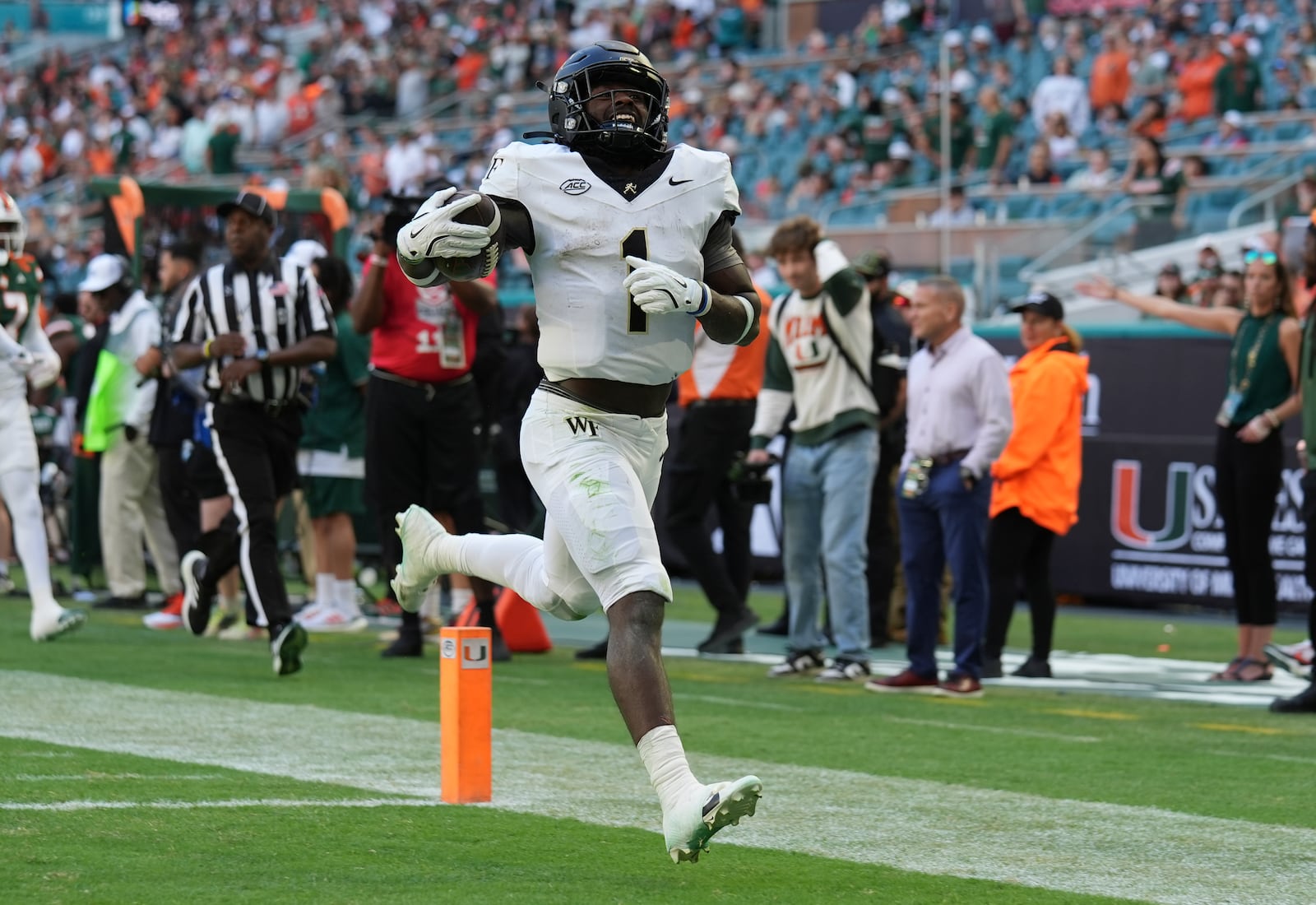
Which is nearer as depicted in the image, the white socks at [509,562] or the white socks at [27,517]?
the white socks at [509,562]

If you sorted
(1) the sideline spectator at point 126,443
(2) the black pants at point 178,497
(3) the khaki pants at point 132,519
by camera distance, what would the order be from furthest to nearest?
1. (3) the khaki pants at point 132,519
2. (1) the sideline spectator at point 126,443
3. (2) the black pants at point 178,497

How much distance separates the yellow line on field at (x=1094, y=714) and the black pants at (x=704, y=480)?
2.27 m

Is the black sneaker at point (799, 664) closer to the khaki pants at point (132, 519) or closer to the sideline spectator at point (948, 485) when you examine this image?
the sideline spectator at point (948, 485)

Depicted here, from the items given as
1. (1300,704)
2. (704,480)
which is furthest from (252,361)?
(1300,704)

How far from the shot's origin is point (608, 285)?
5270 millimetres

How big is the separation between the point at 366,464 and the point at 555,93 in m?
Result: 5.01

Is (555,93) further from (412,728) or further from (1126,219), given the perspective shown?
(1126,219)

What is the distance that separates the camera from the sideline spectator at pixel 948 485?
9.09m

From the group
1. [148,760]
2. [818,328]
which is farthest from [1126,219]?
[148,760]

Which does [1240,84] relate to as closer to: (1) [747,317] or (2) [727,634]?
(2) [727,634]

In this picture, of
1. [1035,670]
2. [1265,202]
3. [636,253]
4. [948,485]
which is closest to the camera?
[636,253]

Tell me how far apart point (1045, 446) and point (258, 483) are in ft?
12.5

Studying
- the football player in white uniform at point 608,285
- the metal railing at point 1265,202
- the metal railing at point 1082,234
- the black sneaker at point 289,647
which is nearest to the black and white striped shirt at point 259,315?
the black sneaker at point 289,647

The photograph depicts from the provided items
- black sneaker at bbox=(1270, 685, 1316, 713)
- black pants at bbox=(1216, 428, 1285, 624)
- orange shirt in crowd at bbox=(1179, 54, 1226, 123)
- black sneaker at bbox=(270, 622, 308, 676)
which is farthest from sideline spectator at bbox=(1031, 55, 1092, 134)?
black sneaker at bbox=(270, 622, 308, 676)
